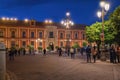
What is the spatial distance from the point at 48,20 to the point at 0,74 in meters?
85.2

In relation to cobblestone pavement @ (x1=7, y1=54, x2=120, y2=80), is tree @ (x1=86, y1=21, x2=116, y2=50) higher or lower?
higher

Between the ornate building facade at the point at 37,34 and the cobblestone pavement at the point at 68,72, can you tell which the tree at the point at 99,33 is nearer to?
the cobblestone pavement at the point at 68,72

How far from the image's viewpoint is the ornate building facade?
283 ft

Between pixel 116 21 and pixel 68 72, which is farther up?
pixel 116 21

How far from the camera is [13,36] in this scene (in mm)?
86500

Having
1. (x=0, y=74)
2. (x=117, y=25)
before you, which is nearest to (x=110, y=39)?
(x=117, y=25)

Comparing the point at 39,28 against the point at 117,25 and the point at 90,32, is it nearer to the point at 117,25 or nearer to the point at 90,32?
the point at 90,32

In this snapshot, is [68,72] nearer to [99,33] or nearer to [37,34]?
[99,33]

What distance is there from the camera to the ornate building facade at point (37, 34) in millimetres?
86188

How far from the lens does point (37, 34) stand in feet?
295

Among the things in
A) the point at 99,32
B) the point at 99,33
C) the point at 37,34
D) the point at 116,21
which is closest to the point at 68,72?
the point at 116,21

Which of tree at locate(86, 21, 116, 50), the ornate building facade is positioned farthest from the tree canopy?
the ornate building facade

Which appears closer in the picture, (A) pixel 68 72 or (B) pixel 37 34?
(A) pixel 68 72

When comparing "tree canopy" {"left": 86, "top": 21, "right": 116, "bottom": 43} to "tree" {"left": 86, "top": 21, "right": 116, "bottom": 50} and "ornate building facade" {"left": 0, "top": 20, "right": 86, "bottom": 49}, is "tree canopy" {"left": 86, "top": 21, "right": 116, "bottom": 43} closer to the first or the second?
"tree" {"left": 86, "top": 21, "right": 116, "bottom": 50}
